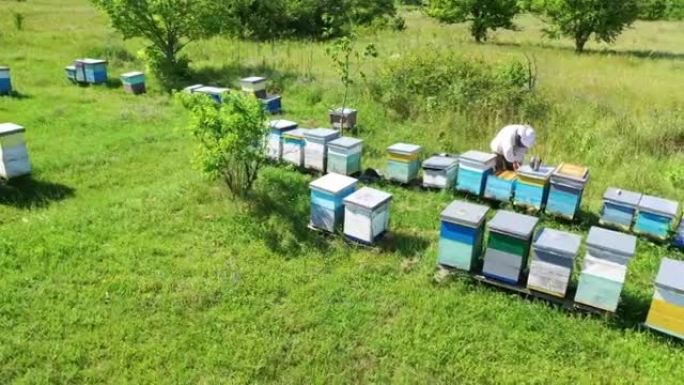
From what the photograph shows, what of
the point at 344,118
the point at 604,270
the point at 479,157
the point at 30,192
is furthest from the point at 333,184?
the point at 30,192

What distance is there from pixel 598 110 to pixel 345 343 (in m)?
7.68

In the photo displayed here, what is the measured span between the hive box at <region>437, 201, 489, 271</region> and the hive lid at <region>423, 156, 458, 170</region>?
1.82 metres

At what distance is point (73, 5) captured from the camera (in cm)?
3397

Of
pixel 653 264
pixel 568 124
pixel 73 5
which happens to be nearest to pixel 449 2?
pixel 568 124

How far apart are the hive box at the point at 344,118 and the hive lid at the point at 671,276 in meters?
5.85

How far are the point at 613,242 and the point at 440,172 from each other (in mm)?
2746

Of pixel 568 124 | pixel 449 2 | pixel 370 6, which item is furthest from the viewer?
pixel 370 6

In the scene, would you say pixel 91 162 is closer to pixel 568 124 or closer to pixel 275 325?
pixel 275 325

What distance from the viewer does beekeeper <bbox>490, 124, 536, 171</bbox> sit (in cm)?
669

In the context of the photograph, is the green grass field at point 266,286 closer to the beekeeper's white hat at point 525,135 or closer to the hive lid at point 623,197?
the hive lid at point 623,197

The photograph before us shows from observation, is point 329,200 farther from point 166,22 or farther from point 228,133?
point 166,22

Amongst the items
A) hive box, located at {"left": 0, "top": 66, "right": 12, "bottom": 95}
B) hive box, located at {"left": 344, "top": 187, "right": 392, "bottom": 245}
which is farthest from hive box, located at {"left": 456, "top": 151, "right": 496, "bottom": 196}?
hive box, located at {"left": 0, "top": 66, "right": 12, "bottom": 95}

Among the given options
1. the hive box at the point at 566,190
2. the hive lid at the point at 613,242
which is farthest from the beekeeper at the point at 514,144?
the hive lid at the point at 613,242

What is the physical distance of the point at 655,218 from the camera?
18.4 feet
